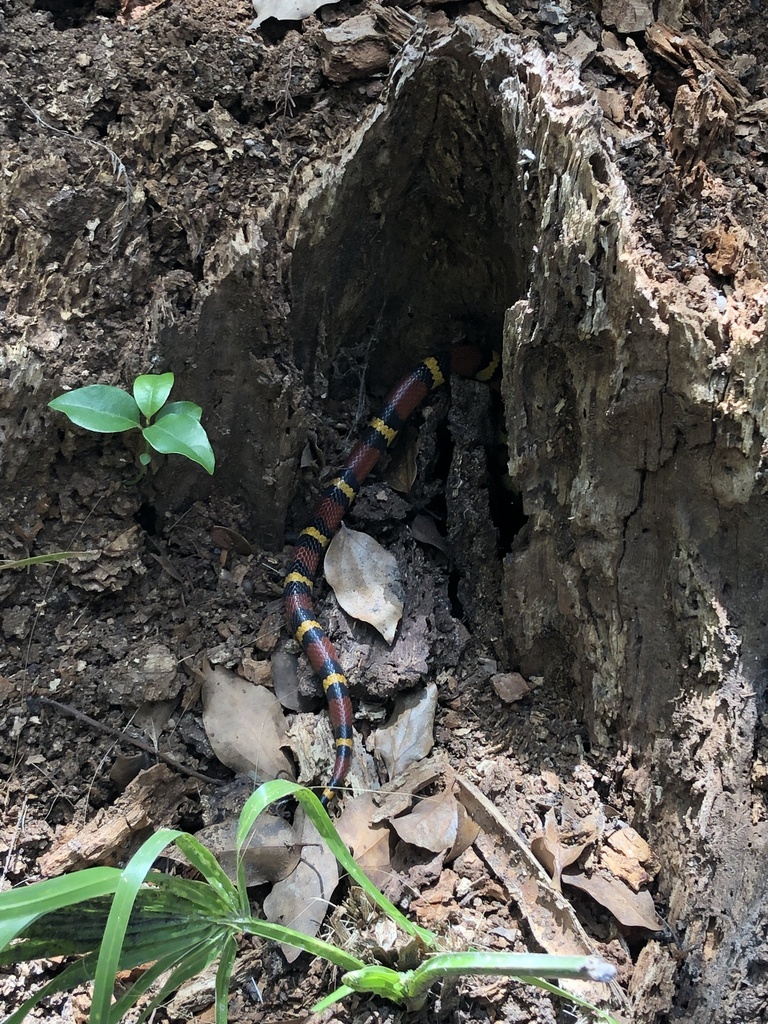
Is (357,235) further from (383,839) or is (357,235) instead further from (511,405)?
(383,839)

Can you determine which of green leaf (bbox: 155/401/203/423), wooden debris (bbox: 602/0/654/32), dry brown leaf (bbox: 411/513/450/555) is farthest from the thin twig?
wooden debris (bbox: 602/0/654/32)

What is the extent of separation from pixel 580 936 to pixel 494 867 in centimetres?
34

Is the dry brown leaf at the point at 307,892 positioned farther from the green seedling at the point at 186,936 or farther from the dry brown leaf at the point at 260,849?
the green seedling at the point at 186,936

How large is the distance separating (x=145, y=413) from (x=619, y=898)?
96.5 inches

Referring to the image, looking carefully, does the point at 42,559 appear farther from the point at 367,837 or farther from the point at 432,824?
the point at 432,824

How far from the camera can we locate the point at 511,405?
9.68 feet

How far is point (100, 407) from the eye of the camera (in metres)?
2.75

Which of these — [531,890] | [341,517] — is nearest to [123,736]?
[341,517]

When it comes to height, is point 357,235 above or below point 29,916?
above

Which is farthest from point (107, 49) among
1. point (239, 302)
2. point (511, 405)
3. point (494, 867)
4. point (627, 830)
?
point (627, 830)

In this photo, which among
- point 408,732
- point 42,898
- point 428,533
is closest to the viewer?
point 42,898

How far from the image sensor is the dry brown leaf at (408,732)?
3045 millimetres

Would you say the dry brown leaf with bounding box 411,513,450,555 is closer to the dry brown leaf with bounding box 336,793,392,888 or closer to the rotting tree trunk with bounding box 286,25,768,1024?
the rotting tree trunk with bounding box 286,25,768,1024

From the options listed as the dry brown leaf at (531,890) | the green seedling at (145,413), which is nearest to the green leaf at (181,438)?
the green seedling at (145,413)
